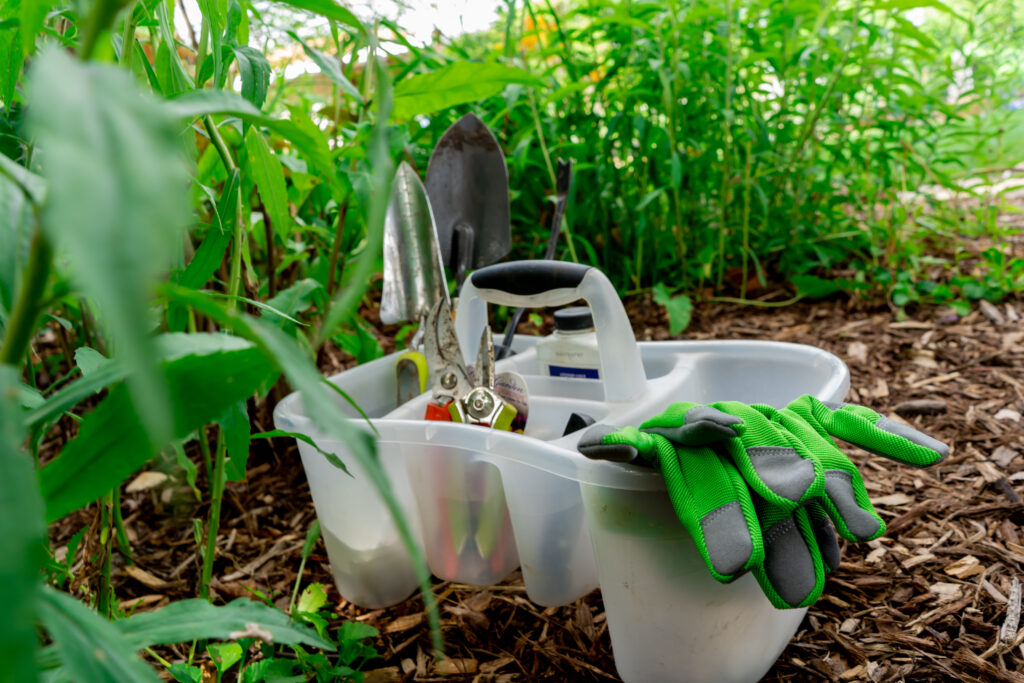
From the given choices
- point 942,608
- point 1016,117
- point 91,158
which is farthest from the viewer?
point 1016,117

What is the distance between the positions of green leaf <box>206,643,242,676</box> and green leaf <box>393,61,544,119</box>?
2.08 ft

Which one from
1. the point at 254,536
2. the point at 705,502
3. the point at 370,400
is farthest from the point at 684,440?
the point at 254,536

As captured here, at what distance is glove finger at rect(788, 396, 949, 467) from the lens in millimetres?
628

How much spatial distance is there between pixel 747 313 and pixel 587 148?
1.78ft

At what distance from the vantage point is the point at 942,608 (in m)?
0.82

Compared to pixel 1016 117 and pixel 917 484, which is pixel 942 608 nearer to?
pixel 917 484

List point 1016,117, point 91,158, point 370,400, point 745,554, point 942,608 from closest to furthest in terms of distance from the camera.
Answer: point 91,158, point 745,554, point 942,608, point 370,400, point 1016,117

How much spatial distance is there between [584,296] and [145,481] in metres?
0.86

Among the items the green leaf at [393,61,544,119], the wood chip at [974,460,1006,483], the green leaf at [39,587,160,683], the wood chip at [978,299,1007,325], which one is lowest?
the wood chip at [974,460,1006,483]

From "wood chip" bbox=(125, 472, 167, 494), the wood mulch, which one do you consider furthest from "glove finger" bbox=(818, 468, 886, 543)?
"wood chip" bbox=(125, 472, 167, 494)

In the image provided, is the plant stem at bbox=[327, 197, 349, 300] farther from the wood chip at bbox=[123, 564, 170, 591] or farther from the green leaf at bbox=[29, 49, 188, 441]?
the green leaf at bbox=[29, 49, 188, 441]

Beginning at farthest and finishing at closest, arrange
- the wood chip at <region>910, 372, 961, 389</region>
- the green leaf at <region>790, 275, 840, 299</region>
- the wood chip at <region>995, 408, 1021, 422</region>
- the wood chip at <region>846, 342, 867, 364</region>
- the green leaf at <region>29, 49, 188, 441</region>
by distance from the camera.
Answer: the green leaf at <region>790, 275, 840, 299</region> → the wood chip at <region>846, 342, 867, 364</region> → the wood chip at <region>910, 372, 961, 389</region> → the wood chip at <region>995, 408, 1021, 422</region> → the green leaf at <region>29, 49, 188, 441</region>

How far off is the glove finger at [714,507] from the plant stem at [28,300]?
47cm

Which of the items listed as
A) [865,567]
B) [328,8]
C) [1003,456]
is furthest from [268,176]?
[1003,456]
